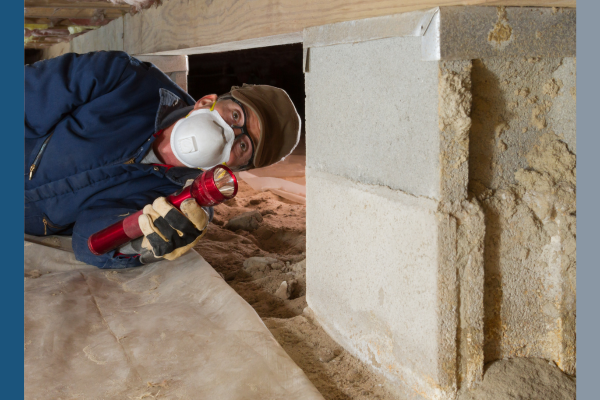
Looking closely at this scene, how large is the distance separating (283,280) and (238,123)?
94cm

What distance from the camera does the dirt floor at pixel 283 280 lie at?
6.15ft

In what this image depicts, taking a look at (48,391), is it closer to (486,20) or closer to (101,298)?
(101,298)

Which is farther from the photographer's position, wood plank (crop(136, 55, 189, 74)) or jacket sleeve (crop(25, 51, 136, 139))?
wood plank (crop(136, 55, 189, 74))

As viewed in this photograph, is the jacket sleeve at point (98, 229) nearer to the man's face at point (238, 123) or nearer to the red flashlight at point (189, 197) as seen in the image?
the red flashlight at point (189, 197)

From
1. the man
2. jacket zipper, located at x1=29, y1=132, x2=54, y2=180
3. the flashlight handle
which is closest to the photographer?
the flashlight handle

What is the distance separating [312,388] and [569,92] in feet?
4.23

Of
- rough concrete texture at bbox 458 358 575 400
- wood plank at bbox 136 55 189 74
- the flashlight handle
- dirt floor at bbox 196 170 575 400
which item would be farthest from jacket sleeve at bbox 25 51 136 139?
rough concrete texture at bbox 458 358 575 400

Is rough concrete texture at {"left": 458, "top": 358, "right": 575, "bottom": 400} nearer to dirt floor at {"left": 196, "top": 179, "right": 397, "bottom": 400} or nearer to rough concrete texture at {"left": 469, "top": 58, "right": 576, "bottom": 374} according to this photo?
rough concrete texture at {"left": 469, "top": 58, "right": 576, "bottom": 374}

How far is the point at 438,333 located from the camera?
152cm

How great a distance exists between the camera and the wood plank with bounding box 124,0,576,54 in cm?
158

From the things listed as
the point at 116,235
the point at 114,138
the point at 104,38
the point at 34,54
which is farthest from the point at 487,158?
the point at 34,54

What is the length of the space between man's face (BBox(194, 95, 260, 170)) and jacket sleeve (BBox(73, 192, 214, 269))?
0.69 m

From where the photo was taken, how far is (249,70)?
11.3 metres

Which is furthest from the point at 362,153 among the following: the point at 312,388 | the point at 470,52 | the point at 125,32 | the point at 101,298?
the point at 125,32
